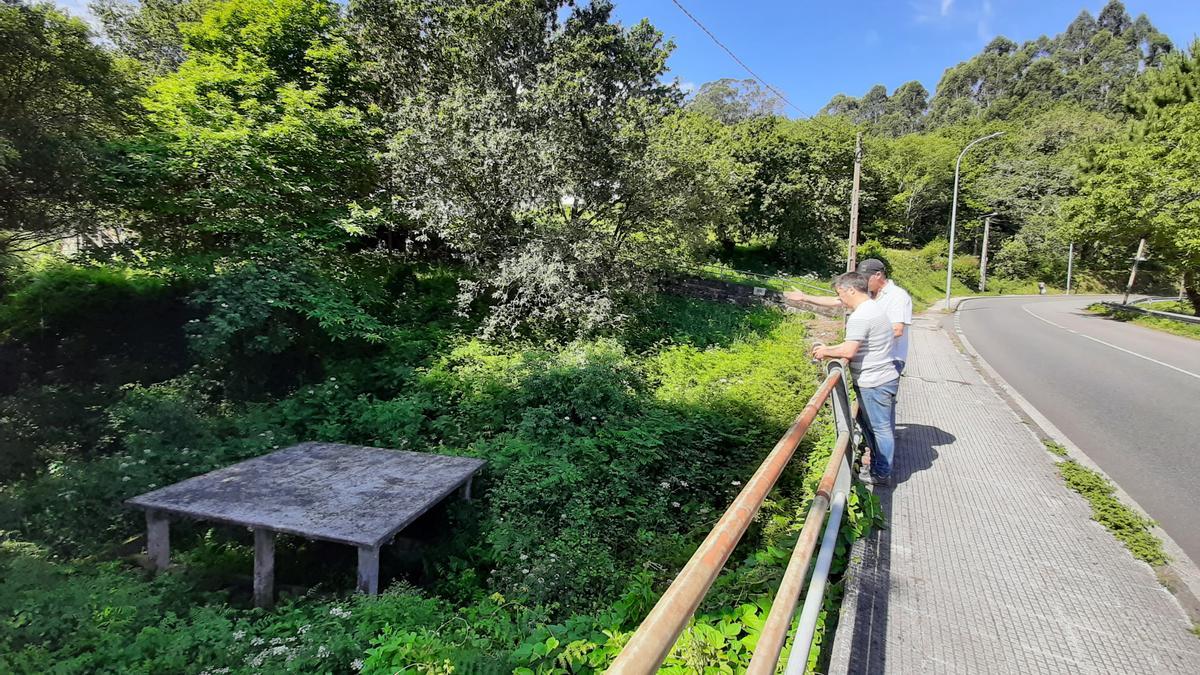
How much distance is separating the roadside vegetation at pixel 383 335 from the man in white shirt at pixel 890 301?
1.24 m

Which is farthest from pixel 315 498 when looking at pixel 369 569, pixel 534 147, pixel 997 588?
pixel 534 147

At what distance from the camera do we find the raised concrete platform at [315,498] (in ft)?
14.2

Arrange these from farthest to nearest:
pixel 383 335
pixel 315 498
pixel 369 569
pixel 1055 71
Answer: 1. pixel 1055 71
2. pixel 383 335
3. pixel 315 498
4. pixel 369 569

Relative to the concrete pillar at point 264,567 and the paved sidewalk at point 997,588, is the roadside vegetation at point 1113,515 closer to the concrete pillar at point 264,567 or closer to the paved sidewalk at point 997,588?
the paved sidewalk at point 997,588

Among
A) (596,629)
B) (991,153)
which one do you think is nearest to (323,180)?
(596,629)

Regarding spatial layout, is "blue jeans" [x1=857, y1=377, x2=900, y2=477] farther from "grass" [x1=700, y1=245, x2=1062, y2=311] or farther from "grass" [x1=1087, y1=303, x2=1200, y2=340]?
"grass" [x1=1087, y1=303, x2=1200, y2=340]

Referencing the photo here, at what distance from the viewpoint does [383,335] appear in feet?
32.4

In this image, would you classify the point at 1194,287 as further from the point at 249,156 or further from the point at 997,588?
the point at 249,156

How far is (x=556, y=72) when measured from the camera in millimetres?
10359

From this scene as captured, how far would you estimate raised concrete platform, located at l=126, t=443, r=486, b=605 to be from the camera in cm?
434

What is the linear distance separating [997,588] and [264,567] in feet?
17.5

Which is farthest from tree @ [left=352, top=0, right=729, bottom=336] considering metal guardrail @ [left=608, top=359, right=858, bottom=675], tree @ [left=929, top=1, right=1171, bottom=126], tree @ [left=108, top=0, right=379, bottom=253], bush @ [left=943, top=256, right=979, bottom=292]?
tree @ [left=929, top=1, right=1171, bottom=126]

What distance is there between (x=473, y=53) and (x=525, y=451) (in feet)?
29.4

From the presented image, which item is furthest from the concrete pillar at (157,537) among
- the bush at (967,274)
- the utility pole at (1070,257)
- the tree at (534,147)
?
the utility pole at (1070,257)
